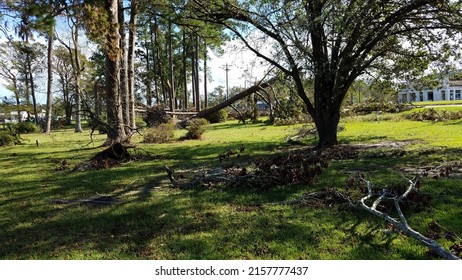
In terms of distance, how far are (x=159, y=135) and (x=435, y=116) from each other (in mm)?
15672

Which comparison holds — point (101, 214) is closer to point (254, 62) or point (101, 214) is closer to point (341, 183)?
point (341, 183)

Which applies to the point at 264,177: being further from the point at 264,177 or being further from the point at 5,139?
the point at 5,139

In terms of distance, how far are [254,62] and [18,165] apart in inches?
329

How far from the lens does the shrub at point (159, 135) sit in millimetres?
16109

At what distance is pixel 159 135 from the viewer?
53.0ft

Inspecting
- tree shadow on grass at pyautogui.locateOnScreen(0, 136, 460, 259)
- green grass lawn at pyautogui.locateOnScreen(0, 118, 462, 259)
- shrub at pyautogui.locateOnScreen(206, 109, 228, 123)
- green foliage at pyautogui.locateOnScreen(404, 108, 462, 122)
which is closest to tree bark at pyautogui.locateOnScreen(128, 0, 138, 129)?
green grass lawn at pyautogui.locateOnScreen(0, 118, 462, 259)

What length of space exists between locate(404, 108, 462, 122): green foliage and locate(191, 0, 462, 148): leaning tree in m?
9.57

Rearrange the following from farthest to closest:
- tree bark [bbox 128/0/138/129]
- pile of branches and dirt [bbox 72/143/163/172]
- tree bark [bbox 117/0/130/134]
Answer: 1. tree bark [bbox 128/0/138/129]
2. tree bark [bbox 117/0/130/134]
3. pile of branches and dirt [bbox 72/143/163/172]

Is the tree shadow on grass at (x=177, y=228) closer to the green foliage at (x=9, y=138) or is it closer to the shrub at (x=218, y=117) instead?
the green foliage at (x=9, y=138)

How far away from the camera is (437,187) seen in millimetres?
5465

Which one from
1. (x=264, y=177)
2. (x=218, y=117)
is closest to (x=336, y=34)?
(x=264, y=177)

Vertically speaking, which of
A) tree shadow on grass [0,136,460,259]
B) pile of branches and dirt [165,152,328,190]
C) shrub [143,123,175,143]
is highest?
shrub [143,123,175,143]

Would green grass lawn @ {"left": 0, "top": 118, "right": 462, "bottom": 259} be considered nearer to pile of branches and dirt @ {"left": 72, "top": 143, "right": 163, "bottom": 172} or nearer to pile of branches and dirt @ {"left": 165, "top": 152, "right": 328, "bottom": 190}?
pile of branches and dirt @ {"left": 165, "top": 152, "right": 328, "bottom": 190}

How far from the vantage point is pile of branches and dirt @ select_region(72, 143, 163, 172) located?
9.31 m
